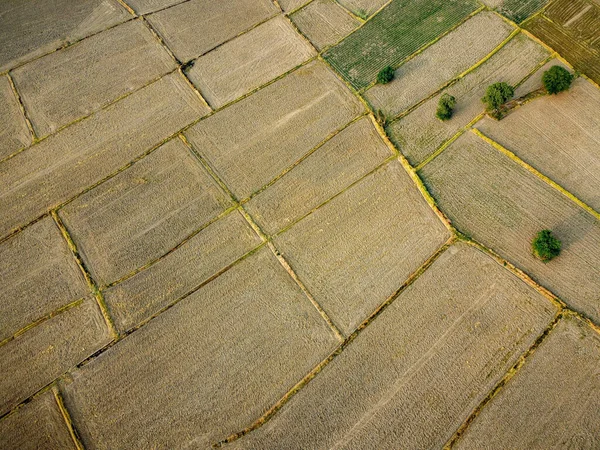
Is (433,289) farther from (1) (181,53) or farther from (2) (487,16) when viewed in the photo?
(1) (181,53)

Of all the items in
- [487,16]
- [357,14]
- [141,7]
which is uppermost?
[141,7]

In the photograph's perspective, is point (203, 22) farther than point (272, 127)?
Yes

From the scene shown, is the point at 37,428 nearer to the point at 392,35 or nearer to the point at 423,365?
the point at 423,365

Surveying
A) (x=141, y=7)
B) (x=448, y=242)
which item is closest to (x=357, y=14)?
(x=141, y=7)

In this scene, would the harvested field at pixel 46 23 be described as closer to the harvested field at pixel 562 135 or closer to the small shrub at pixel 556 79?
the harvested field at pixel 562 135

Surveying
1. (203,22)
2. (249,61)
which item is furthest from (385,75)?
(203,22)

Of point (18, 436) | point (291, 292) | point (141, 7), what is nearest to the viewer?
point (18, 436)

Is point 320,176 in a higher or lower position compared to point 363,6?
lower
